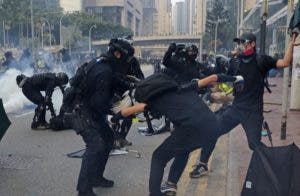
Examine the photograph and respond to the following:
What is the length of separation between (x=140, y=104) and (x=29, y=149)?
4035 millimetres

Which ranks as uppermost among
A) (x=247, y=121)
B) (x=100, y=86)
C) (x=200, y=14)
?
(x=200, y=14)

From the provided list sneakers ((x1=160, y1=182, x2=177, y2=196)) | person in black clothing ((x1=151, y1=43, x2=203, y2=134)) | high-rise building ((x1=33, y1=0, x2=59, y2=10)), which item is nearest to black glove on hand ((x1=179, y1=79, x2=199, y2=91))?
person in black clothing ((x1=151, y1=43, x2=203, y2=134))

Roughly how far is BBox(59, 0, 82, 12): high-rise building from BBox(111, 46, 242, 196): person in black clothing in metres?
116

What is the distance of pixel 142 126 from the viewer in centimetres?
1073

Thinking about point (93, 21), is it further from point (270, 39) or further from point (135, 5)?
point (135, 5)

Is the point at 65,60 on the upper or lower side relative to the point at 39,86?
lower

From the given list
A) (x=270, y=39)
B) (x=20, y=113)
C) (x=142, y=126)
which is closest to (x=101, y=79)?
(x=142, y=126)

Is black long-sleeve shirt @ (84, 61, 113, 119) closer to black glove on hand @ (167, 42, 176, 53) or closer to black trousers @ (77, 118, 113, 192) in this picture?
black trousers @ (77, 118, 113, 192)

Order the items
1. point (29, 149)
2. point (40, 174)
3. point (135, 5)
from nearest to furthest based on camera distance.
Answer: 1. point (40, 174)
2. point (29, 149)
3. point (135, 5)

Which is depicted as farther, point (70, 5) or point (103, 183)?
point (70, 5)

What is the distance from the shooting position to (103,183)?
5.91 metres

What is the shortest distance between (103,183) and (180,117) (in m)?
1.66

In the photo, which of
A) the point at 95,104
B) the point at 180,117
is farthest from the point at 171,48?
the point at 95,104

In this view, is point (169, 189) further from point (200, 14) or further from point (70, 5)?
point (200, 14)
